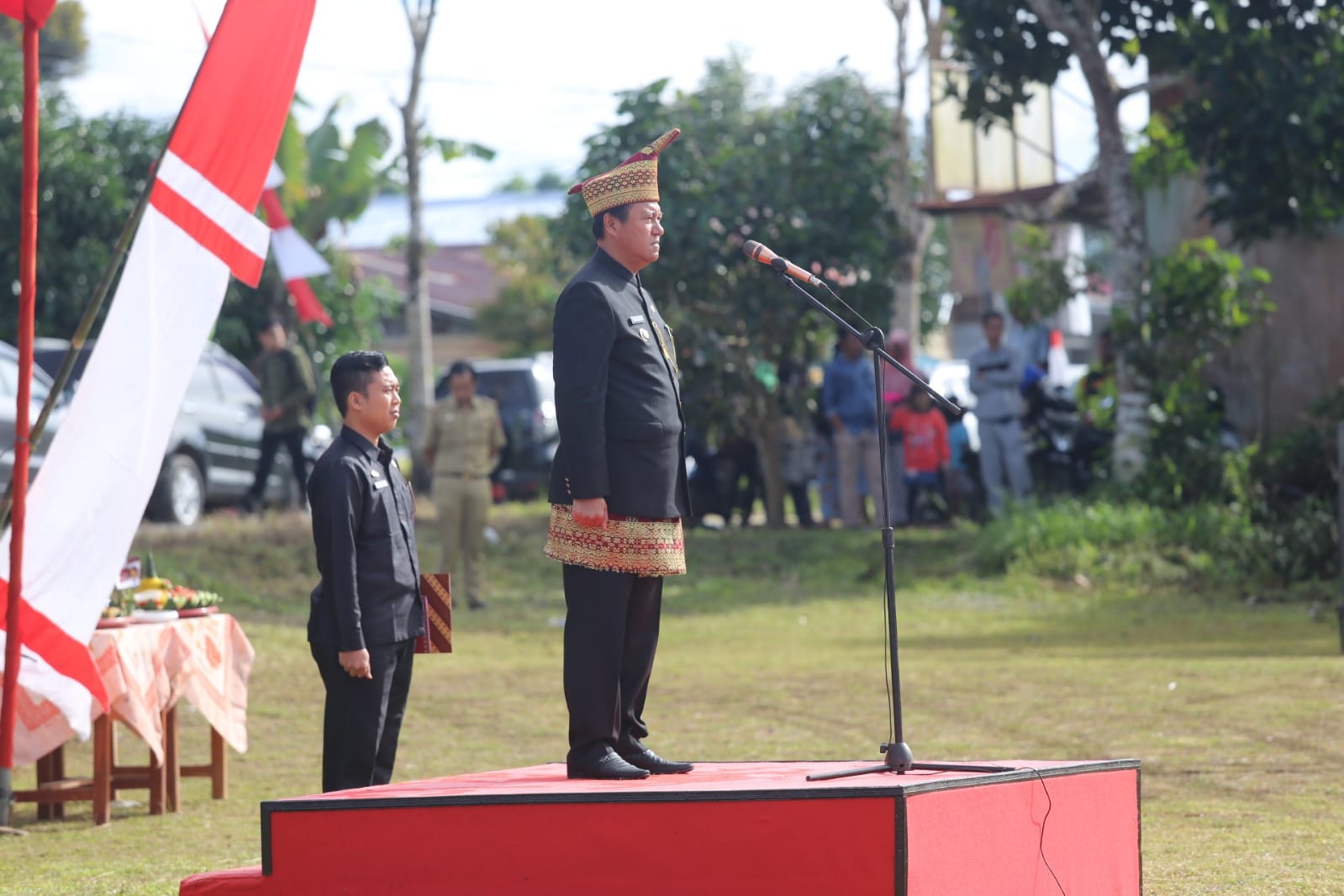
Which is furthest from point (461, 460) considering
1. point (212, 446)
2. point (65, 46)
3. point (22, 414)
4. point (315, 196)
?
point (65, 46)

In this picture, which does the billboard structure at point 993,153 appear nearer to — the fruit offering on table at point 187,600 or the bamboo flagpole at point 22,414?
the fruit offering on table at point 187,600

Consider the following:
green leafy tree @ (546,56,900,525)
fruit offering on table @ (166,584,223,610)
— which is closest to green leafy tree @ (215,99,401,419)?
green leafy tree @ (546,56,900,525)

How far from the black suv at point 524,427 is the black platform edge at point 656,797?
19.5 m

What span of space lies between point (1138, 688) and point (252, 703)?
4.94 meters

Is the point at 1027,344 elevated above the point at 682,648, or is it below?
above

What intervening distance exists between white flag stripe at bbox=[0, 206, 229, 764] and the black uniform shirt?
1082mm

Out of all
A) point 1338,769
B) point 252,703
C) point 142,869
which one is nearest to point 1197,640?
point 1338,769

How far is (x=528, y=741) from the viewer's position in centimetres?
991

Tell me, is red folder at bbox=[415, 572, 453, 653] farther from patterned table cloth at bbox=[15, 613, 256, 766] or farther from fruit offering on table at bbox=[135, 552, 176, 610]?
fruit offering on table at bbox=[135, 552, 176, 610]

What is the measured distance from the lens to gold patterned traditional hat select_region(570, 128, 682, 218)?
6.09 metres

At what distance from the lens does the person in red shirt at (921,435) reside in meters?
19.6

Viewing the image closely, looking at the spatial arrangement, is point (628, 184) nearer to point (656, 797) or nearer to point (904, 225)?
point (656, 797)

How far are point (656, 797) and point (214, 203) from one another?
3.62m

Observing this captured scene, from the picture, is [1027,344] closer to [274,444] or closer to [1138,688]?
[274,444]
